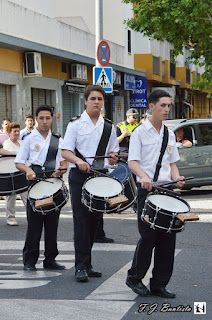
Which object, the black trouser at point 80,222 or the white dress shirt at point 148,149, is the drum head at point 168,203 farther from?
the black trouser at point 80,222

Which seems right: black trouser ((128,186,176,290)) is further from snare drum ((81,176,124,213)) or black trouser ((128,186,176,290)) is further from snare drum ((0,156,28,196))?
snare drum ((0,156,28,196))

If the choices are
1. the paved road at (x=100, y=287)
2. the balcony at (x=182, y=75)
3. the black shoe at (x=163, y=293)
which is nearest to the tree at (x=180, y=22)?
the paved road at (x=100, y=287)

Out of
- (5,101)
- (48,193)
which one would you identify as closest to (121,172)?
(48,193)

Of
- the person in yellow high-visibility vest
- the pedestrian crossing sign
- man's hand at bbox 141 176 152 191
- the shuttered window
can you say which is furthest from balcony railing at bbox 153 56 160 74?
man's hand at bbox 141 176 152 191

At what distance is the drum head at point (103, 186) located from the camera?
25.1 ft

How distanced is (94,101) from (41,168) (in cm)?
119

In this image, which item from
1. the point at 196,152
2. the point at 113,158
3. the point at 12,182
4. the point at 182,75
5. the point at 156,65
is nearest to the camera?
the point at 113,158

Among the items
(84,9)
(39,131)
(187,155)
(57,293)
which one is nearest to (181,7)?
(187,155)

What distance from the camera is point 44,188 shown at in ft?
27.6

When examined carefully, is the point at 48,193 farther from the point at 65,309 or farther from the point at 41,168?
the point at 65,309

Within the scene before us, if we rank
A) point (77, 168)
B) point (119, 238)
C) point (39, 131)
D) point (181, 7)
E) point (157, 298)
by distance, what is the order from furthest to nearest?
point (181, 7), point (119, 238), point (39, 131), point (77, 168), point (157, 298)

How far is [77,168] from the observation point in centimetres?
799

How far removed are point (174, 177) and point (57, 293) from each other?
1.52m

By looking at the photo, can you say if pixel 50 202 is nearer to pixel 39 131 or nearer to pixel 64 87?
pixel 39 131
